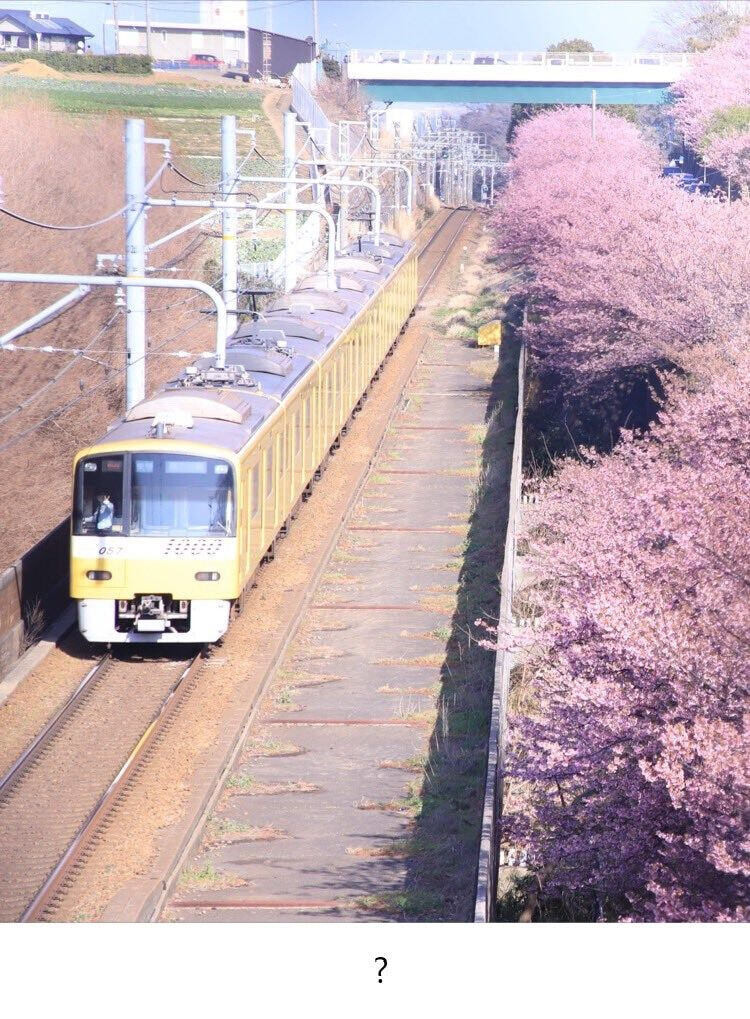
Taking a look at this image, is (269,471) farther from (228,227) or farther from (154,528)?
(228,227)

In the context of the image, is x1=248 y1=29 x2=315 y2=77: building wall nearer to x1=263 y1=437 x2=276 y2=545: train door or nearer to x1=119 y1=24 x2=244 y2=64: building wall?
x1=119 y1=24 x2=244 y2=64: building wall

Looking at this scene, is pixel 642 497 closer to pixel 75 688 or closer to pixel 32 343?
pixel 75 688

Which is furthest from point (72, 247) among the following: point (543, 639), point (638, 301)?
point (543, 639)

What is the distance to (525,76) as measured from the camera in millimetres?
28812

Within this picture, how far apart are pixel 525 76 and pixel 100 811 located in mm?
20934

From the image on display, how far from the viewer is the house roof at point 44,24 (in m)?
23.5

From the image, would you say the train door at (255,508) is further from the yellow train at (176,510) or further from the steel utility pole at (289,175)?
the steel utility pole at (289,175)

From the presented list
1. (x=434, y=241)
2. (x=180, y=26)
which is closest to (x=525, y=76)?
(x=180, y=26)

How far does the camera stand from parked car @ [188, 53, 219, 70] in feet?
122

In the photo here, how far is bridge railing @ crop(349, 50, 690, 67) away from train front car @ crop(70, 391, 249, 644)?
16185 mm

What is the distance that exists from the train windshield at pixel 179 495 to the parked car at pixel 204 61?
25008 millimetres

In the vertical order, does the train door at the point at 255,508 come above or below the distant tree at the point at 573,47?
below

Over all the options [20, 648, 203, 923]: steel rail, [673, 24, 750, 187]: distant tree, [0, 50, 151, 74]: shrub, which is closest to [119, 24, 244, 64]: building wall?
[0, 50, 151, 74]: shrub

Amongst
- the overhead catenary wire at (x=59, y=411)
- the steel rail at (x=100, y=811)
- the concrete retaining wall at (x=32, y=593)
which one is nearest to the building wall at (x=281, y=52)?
the overhead catenary wire at (x=59, y=411)
